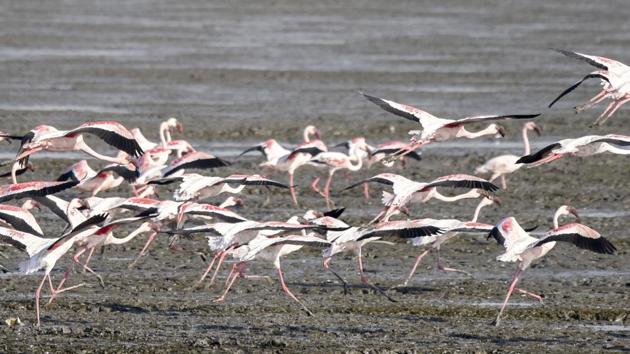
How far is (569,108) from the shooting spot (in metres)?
23.5

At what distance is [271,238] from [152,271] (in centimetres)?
170

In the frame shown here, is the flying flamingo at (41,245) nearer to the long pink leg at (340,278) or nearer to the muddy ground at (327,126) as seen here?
the muddy ground at (327,126)

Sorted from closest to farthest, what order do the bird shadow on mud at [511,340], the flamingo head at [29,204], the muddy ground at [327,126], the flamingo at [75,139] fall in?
the bird shadow on mud at [511,340]
the muddy ground at [327,126]
the flamingo at [75,139]
the flamingo head at [29,204]

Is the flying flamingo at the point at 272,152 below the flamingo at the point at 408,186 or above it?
below

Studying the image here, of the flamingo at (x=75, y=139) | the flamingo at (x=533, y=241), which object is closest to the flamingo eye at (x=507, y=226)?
the flamingo at (x=533, y=241)

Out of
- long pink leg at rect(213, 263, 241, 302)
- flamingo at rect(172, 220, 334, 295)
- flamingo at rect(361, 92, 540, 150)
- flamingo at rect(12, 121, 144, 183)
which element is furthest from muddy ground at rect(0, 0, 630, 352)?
flamingo at rect(361, 92, 540, 150)

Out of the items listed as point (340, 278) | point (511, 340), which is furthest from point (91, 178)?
point (511, 340)

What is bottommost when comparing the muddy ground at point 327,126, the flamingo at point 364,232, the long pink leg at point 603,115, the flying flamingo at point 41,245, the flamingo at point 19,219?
the muddy ground at point 327,126

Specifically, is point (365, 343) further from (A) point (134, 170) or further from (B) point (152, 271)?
(A) point (134, 170)

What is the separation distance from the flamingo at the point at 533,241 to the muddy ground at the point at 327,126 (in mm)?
399

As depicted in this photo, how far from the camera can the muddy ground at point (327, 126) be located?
10.5 metres

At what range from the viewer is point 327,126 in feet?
70.9

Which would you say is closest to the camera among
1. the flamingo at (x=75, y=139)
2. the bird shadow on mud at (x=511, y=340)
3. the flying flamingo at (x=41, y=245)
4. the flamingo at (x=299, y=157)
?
the bird shadow on mud at (x=511, y=340)

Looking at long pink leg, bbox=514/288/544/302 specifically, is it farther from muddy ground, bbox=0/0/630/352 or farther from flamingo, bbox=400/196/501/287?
flamingo, bbox=400/196/501/287
